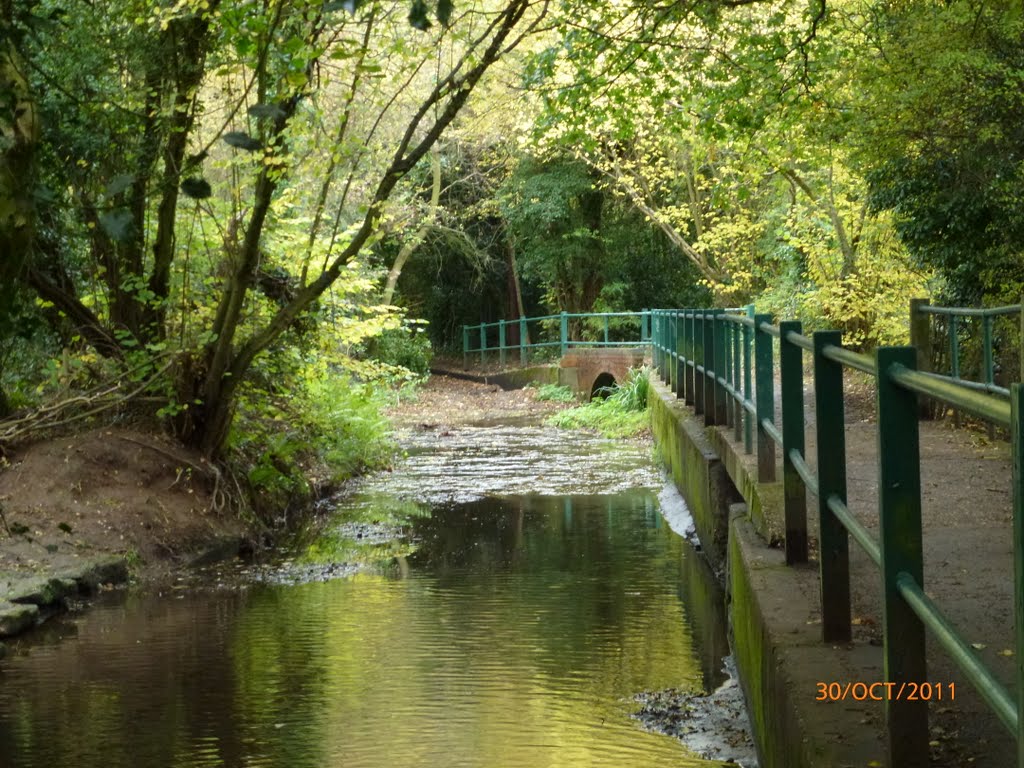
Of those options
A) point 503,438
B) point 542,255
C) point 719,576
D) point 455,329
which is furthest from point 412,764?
point 455,329

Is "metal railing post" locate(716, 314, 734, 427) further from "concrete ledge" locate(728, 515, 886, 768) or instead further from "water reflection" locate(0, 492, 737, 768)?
"concrete ledge" locate(728, 515, 886, 768)

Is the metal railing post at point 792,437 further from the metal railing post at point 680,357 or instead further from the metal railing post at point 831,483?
Result: the metal railing post at point 680,357

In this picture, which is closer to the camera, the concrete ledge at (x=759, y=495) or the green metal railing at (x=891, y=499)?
the green metal railing at (x=891, y=499)

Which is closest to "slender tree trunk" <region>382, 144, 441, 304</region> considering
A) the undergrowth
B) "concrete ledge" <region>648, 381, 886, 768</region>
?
the undergrowth

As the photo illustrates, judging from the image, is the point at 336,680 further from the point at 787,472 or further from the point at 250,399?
the point at 250,399

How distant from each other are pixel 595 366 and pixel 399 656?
19332 millimetres

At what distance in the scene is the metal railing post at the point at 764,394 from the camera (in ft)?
22.9

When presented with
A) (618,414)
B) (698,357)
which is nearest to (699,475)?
(698,357)

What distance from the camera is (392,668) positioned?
23.0 ft

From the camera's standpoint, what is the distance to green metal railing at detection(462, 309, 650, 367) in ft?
93.9

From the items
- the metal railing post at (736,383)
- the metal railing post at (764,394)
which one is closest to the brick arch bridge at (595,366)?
the metal railing post at (736,383)

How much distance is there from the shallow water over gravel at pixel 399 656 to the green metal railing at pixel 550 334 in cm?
1564

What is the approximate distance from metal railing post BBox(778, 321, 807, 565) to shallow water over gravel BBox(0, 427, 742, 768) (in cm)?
96

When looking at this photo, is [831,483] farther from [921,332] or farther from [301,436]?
[301,436]
